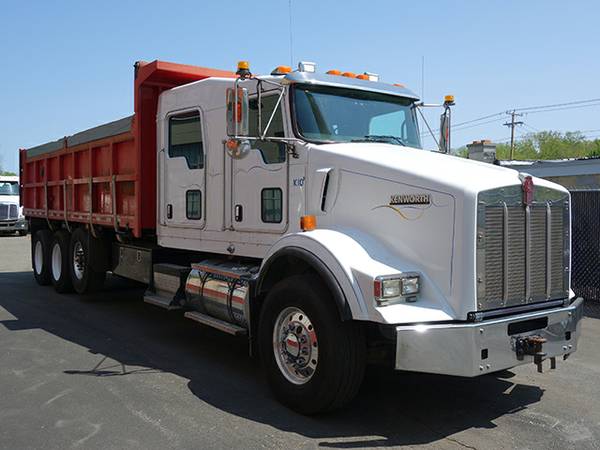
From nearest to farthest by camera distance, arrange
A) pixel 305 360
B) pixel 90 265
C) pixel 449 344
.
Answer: pixel 449 344 < pixel 305 360 < pixel 90 265

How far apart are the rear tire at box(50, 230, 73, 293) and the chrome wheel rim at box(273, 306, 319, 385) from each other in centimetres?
653

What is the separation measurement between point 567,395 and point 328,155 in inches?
117

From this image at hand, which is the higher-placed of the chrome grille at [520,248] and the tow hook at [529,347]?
the chrome grille at [520,248]

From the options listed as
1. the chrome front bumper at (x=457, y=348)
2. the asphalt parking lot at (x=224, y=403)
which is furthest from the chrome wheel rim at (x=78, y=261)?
the chrome front bumper at (x=457, y=348)

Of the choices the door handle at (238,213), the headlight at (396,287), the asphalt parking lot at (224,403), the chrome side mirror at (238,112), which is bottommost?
the asphalt parking lot at (224,403)

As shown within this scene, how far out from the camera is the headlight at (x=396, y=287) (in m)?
4.14

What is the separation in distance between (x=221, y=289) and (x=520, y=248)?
2.94 meters

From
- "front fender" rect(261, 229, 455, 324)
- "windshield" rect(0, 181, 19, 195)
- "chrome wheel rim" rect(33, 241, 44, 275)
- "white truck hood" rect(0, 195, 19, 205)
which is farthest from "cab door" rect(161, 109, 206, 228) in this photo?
"windshield" rect(0, 181, 19, 195)

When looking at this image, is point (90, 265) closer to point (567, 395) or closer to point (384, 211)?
point (384, 211)

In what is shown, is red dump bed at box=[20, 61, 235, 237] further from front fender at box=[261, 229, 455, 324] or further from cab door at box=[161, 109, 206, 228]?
front fender at box=[261, 229, 455, 324]

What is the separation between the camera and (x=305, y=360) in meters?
4.71

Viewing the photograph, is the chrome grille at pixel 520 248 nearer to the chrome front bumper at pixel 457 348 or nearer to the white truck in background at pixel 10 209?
the chrome front bumper at pixel 457 348

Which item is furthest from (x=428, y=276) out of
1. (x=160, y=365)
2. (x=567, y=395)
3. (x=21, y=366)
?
(x=21, y=366)

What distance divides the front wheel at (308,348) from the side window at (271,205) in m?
0.92
